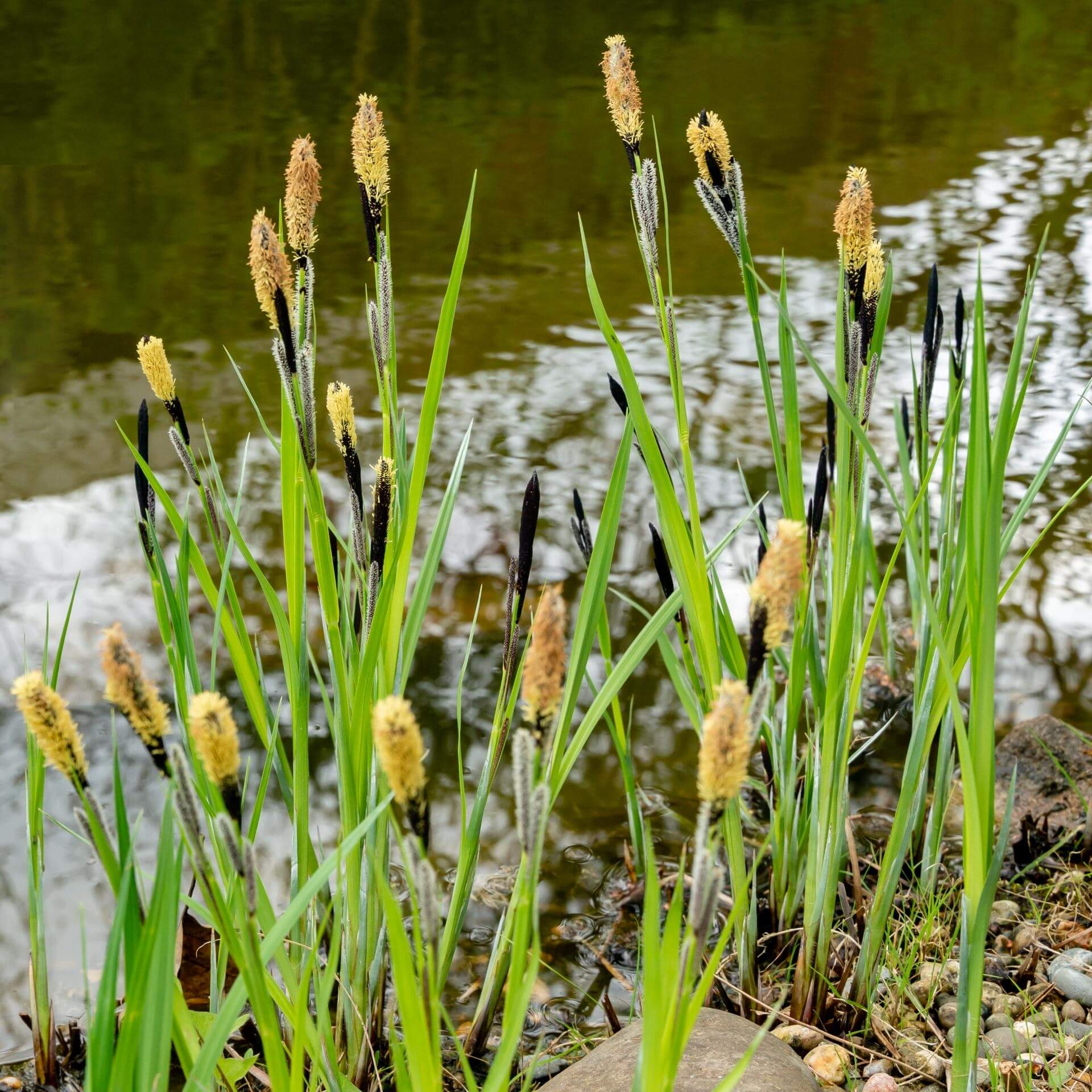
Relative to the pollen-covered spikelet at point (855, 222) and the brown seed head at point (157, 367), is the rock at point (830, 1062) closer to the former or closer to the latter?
the pollen-covered spikelet at point (855, 222)

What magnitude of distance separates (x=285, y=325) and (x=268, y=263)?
5 cm

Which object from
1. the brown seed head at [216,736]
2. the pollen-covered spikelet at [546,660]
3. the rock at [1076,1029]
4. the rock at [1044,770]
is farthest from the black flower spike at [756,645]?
the rock at [1044,770]

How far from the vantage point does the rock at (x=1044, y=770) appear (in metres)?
1.91

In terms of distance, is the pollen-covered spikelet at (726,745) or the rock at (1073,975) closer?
the pollen-covered spikelet at (726,745)

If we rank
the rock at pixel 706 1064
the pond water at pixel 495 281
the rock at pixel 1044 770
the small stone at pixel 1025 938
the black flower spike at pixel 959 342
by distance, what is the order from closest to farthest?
the rock at pixel 706 1064 < the black flower spike at pixel 959 342 < the small stone at pixel 1025 938 < the rock at pixel 1044 770 < the pond water at pixel 495 281

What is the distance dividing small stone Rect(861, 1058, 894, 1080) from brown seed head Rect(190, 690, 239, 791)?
100 cm

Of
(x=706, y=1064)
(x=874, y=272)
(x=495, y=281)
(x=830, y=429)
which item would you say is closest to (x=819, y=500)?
(x=830, y=429)

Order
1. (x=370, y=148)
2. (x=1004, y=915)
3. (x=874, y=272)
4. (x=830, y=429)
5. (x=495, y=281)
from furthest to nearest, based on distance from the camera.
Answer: (x=495, y=281)
(x=1004, y=915)
(x=830, y=429)
(x=874, y=272)
(x=370, y=148)

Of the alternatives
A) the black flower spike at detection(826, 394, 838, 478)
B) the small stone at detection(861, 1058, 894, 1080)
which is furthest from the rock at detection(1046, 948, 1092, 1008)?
the black flower spike at detection(826, 394, 838, 478)

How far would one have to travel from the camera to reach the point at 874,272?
1136 millimetres

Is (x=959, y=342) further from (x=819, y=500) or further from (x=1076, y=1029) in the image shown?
(x=1076, y=1029)

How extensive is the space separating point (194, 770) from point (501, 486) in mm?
2009

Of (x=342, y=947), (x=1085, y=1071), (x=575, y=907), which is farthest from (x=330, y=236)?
(x=1085, y=1071)

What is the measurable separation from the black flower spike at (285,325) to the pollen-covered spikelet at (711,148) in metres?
0.41
